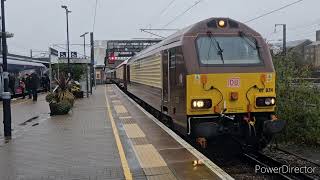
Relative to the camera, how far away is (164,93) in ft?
43.3

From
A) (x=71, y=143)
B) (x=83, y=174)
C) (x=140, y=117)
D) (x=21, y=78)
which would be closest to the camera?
(x=83, y=174)

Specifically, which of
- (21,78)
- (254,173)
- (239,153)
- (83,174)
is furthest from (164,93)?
(21,78)

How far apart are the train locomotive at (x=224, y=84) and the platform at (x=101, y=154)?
78 cm

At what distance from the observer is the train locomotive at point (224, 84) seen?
10195mm

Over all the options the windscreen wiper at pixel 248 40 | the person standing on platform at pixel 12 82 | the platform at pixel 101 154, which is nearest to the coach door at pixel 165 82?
the platform at pixel 101 154

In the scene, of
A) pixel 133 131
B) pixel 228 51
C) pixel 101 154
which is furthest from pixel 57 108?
pixel 228 51

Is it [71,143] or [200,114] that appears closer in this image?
[200,114]

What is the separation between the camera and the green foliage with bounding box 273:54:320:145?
1367cm

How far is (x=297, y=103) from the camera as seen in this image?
14.4 meters

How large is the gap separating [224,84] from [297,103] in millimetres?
4849

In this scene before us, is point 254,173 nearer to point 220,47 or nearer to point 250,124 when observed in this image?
point 250,124

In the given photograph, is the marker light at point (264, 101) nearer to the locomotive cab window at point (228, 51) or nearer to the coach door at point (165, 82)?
the locomotive cab window at point (228, 51)

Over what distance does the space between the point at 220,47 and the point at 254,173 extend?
111 inches

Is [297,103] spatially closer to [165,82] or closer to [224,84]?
[165,82]
